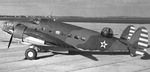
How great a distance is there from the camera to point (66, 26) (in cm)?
Answer: 2205

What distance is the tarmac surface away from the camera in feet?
55.7

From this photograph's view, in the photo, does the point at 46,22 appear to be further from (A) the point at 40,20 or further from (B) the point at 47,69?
(B) the point at 47,69

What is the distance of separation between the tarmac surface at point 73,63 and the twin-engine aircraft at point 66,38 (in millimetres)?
797

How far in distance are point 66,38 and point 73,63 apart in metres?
3.45

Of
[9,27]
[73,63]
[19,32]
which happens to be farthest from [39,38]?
[73,63]

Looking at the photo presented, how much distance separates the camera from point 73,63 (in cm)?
1894

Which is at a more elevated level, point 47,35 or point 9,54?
point 47,35

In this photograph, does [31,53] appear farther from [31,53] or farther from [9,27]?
[9,27]

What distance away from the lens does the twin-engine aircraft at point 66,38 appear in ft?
63.9

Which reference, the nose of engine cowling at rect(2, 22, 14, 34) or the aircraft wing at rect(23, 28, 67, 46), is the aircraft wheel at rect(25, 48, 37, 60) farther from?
the nose of engine cowling at rect(2, 22, 14, 34)

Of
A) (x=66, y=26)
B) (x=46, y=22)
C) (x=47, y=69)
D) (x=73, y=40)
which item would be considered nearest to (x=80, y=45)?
(x=73, y=40)

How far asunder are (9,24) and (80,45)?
20.7ft

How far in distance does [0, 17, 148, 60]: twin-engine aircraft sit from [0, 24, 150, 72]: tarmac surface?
2.61 ft

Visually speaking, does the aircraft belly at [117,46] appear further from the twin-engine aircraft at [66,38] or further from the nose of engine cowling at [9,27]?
the nose of engine cowling at [9,27]
